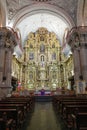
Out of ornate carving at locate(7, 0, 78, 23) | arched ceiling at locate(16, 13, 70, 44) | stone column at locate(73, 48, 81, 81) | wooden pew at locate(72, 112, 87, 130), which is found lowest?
wooden pew at locate(72, 112, 87, 130)

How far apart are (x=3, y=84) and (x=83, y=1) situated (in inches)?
427

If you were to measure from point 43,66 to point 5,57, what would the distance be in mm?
11168

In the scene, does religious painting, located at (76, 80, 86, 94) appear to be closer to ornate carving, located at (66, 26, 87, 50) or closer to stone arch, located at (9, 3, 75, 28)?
ornate carving, located at (66, 26, 87, 50)

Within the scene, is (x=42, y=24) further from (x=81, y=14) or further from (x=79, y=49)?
(x=79, y=49)

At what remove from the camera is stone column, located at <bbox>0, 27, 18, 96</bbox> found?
38.1ft

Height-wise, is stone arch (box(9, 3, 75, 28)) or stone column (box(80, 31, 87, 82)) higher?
stone arch (box(9, 3, 75, 28))

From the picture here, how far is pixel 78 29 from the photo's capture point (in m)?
12.9

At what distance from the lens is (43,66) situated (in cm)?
2316

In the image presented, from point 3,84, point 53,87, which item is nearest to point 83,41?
point 3,84

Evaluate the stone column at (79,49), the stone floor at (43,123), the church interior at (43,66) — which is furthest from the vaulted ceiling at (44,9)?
the stone floor at (43,123)

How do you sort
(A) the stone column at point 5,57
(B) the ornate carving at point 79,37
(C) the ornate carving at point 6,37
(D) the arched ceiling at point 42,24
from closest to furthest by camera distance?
(A) the stone column at point 5,57 < (C) the ornate carving at point 6,37 < (B) the ornate carving at point 79,37 < (D) the arched ceiling at point 42,24

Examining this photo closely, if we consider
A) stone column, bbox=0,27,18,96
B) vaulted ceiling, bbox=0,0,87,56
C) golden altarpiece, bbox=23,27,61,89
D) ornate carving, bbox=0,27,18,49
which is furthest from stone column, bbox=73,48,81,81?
golden altarpiece, bbox=23,27,61,89

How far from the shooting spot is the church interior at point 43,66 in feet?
11.8

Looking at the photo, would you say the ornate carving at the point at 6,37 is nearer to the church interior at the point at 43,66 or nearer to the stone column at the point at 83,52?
the church interior at the point at 43,66
